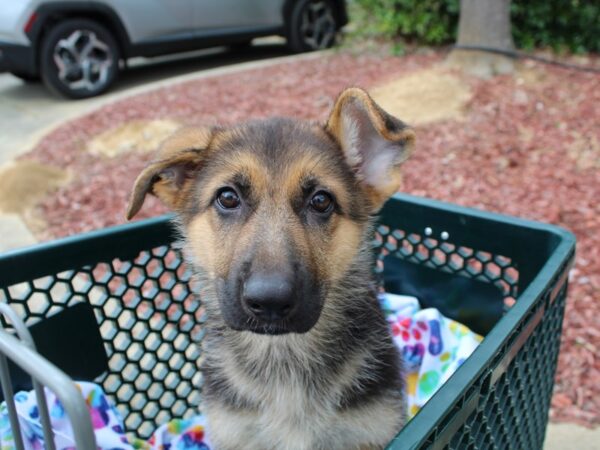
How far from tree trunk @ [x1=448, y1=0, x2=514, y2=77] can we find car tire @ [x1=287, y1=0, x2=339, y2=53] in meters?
4.39

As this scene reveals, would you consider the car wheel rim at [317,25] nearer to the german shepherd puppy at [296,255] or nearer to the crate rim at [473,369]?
the german shepherd puppy at [296,255]

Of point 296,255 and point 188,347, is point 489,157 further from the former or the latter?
point 296,255

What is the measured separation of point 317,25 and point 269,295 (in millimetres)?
10419

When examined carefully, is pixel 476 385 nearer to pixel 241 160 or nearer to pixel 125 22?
pixel 241 160

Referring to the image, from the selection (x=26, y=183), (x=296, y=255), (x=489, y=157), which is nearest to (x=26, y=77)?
(x=26, y=183)

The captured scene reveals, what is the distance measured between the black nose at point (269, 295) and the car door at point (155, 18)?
29.5ft

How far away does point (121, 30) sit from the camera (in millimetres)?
9938

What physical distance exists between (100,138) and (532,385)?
663 centimetres

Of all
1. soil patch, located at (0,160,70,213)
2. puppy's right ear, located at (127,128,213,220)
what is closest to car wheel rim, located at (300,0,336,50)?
soil patch, located at (0,160,70,213)

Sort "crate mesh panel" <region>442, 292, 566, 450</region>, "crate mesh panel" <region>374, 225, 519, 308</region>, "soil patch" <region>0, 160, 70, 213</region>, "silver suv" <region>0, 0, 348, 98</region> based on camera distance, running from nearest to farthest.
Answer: "crate mesh panel" <region>442, 292, 566, 450</region>
"crate mesh panel" <region>374, 225, 519, 308</region>
"soil patch" <region>0, 160, 70, 213</region>
"silver suv" <region>0, 0, 348, 98</region>

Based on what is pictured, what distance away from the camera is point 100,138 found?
7.73 m

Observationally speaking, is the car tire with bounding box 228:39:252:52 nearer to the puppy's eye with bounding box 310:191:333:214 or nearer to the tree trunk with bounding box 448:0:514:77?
the tree trunk with bounding box 448:0:514:77

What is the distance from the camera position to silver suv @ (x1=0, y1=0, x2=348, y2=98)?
30.3 ft

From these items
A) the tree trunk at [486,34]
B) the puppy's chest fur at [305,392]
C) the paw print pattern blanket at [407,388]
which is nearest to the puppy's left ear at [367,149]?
the puppy's chest fur at [305,392]
